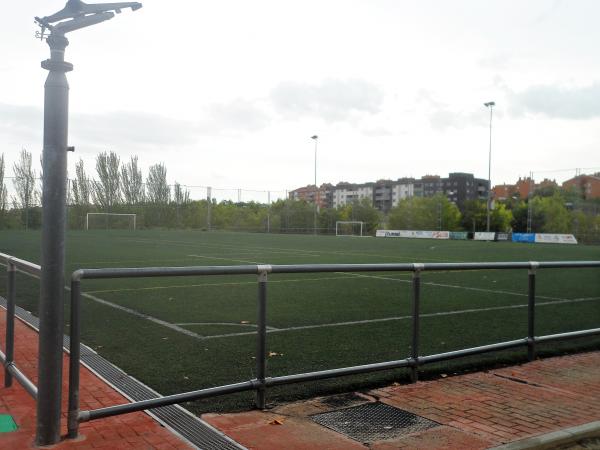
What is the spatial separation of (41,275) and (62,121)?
1005 millimetres

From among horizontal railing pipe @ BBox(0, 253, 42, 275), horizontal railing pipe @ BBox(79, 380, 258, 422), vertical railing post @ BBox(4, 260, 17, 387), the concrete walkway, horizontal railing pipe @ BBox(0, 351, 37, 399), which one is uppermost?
horizontal railing pipe @ BBox(0, 253, 42, 275)

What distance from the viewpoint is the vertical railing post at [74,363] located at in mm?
4016

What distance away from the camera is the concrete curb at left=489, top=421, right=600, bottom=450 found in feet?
13.8

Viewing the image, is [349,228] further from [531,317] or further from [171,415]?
[171,415]

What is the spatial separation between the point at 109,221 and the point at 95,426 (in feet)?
185

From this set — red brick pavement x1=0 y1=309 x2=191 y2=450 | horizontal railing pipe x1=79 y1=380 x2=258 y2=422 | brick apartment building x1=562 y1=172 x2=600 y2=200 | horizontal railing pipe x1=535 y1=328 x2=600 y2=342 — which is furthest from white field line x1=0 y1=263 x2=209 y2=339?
brick apartment building x1=562 y1=172 x2=600 y2=200

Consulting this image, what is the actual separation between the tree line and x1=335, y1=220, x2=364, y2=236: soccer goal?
4.46 ft

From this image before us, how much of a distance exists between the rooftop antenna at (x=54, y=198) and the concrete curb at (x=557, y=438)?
3001 mm

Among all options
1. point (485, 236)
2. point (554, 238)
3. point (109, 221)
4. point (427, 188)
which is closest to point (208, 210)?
point (109, 221)

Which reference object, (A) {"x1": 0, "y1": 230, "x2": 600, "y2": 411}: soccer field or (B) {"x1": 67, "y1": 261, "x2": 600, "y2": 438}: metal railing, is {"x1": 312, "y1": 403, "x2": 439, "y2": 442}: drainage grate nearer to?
(B) {"x1": 67, "y1": 261, "x2": 600, "y2": 438}: metal railing

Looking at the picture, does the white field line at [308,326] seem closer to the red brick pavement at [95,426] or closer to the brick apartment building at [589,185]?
the red brick pavement at [95,426]

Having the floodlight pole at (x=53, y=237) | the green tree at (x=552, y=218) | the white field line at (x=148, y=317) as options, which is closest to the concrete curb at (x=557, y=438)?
the floodlight pole at (x=53, y=237)

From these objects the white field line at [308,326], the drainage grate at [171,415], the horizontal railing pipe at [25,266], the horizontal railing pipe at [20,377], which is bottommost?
the drainage grate at [171,415]

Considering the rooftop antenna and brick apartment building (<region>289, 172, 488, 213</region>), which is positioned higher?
brick apartment building (<region>289, 172, 488, 213</region>)
